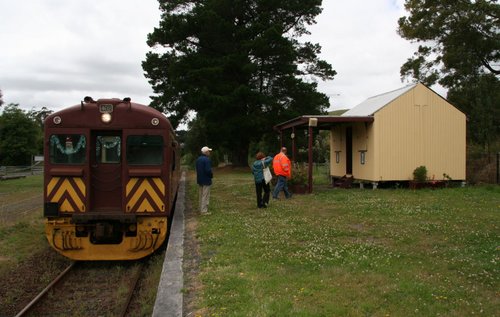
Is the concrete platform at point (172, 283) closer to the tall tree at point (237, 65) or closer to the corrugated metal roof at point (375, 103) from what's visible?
the corrugated metal roof at point (375, 103)

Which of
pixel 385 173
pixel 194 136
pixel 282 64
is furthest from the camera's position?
pixel 194 136

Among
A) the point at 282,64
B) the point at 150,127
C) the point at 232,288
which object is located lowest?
the point at 232,288

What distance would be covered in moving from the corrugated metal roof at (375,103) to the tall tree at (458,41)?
10.2 metres

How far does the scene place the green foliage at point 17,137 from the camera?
195ft

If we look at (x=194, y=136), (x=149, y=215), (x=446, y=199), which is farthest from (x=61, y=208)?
(x=194, y=136)

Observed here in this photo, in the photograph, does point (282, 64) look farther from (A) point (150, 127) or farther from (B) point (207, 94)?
(A) point (150, 127)

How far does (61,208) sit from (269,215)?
511cm

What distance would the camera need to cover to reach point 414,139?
18.8 metres

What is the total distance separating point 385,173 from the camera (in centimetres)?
1848

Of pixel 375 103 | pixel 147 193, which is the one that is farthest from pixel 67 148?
pixel 375 103

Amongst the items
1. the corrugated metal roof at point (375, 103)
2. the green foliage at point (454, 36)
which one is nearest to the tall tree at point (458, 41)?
the green foliage at point (454, 36)

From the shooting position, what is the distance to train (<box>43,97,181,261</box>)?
→ 9.12m

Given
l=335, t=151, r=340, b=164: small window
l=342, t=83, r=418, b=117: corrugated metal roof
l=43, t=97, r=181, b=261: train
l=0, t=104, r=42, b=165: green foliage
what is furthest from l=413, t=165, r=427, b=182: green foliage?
l=0, t=104, r=42, b=165: green foliage

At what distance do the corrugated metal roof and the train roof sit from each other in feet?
37.1
